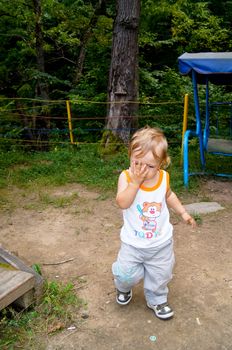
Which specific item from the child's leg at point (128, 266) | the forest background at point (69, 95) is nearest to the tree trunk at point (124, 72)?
the forest background at point (69, 95)

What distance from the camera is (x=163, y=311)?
241 centimetres

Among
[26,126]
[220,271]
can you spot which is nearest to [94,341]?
[220,271]

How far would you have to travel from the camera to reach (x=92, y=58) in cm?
924

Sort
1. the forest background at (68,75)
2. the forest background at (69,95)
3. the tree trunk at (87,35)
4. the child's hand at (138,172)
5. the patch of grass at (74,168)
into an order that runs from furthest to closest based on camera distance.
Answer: the tree trunk at (87,35), the forest background at (68,75), the forest background at (69,95), the patch of grass at (74,168), the child's hand at (138,172)

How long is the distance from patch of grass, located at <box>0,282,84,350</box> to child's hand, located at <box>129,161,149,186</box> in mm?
1069

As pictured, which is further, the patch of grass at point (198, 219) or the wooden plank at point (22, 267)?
the patch of grass at point (198, 219)

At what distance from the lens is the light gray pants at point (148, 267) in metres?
2.31

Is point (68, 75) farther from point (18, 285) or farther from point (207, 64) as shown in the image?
point (18, 285)

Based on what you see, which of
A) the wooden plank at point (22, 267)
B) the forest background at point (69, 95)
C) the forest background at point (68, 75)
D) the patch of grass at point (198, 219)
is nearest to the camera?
the wooden plank at point (22, 267)

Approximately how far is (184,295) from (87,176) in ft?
10.6

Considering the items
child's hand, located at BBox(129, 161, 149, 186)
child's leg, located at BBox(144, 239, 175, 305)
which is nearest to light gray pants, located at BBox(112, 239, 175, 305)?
child's leg, located at BBox(144, 239, 175, 305)

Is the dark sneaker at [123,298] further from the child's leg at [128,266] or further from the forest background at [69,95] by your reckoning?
the forest background at [69,95]

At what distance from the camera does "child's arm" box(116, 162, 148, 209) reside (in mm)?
2068

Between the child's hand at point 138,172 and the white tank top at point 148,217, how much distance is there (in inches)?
3.2
